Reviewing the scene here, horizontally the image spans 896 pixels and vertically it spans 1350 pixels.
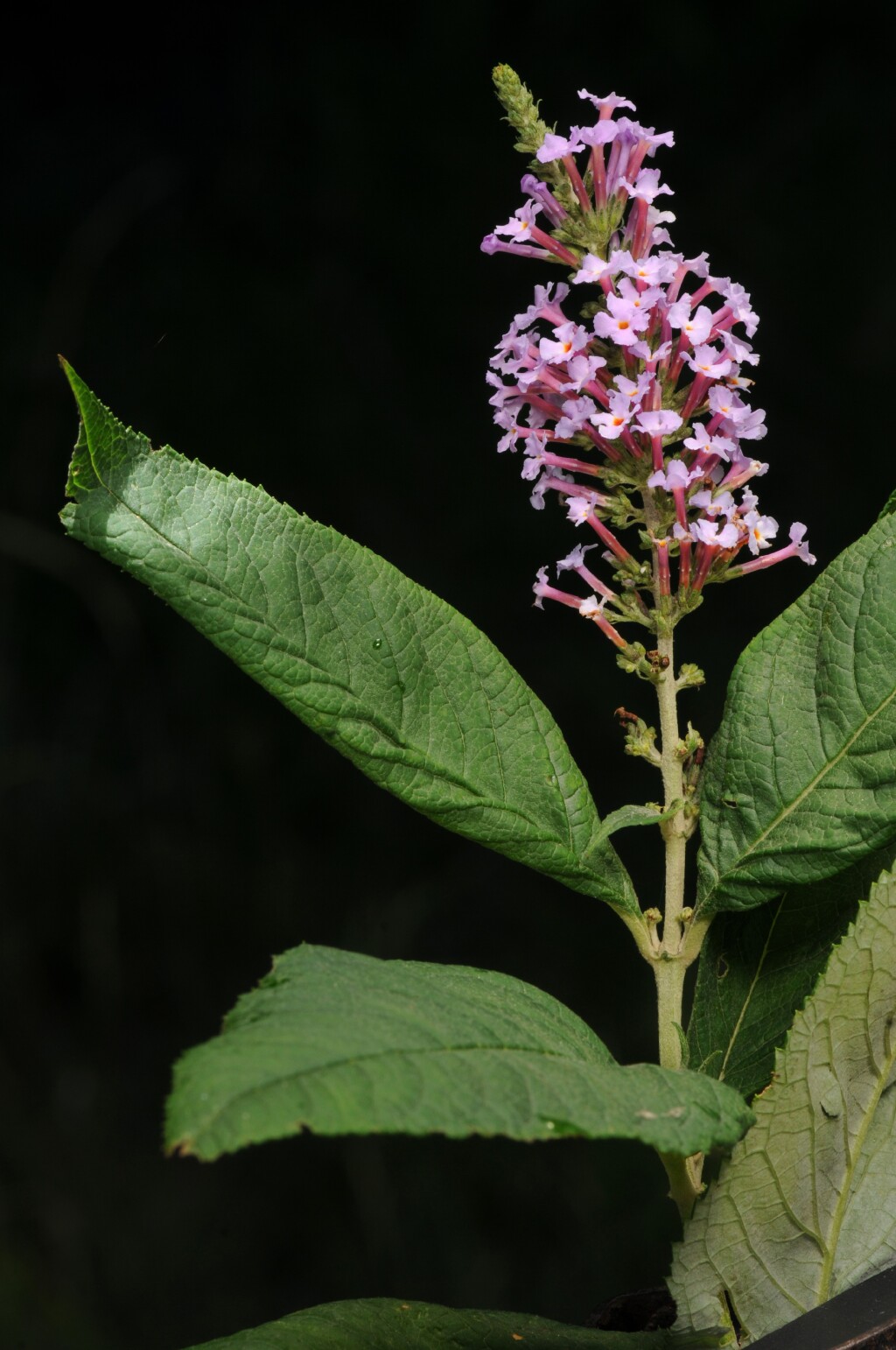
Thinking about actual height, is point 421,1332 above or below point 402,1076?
below

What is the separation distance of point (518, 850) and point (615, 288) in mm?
241

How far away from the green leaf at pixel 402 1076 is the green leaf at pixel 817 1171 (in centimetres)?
6

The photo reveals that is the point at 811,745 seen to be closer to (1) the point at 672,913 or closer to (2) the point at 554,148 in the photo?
(1) the point at 672,913

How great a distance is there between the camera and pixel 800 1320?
503 millimetres

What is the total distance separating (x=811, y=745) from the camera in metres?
0.58

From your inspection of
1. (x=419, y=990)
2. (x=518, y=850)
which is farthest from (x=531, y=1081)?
(x=518, y=850)

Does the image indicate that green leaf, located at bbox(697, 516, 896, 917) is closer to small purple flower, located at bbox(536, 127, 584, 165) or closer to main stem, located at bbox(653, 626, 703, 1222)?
main stem, located at bbox(653, 626, 703, 1222)

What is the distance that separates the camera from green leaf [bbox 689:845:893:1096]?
0.62 m

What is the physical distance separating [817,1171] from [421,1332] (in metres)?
0.17

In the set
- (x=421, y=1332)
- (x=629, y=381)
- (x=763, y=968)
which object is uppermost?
(x=629, y=381)

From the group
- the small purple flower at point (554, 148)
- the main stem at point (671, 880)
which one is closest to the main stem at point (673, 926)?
the main stem at point (671, 880)

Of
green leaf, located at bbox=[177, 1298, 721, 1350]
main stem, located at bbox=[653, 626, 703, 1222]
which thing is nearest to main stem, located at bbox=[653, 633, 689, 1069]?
main stem, located at bbox=[653, 626, 703, 1222]

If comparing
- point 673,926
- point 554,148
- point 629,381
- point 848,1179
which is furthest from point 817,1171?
point 554,148

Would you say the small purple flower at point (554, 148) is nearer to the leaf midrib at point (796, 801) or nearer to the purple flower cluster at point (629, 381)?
the purple flower cluster at point (629, 381)
